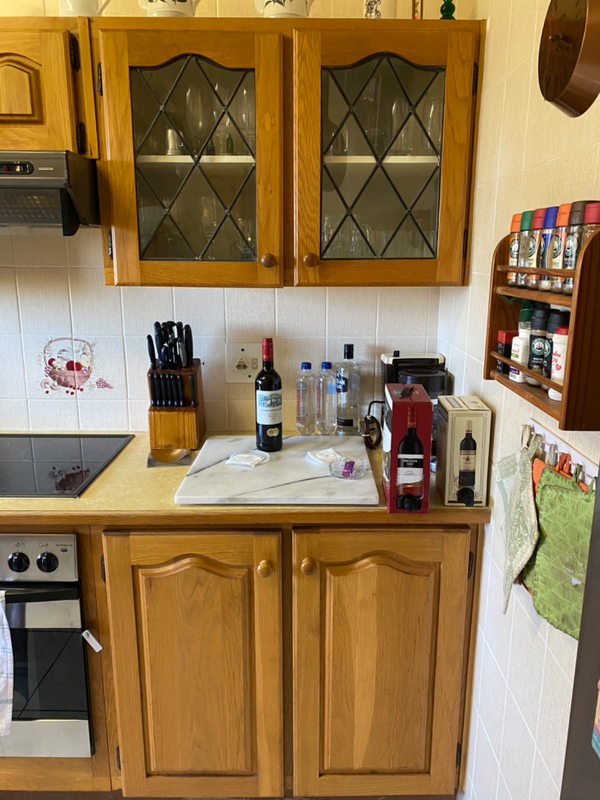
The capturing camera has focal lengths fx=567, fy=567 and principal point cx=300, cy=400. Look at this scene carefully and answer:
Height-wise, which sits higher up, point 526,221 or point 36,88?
point 36,88

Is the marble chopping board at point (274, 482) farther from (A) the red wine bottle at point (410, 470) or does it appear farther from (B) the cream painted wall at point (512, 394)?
(B) the cream painted wall at point (512, 394)

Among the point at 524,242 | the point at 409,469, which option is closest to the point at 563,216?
the point at 524,242

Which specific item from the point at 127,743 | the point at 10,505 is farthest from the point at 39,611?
the point at 127,743

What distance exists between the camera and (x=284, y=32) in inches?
55.0

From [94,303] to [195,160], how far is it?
2.02ft

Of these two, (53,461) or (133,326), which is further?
(133,326)

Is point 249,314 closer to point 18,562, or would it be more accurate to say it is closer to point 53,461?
point 53,461

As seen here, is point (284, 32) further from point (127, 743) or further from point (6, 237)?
point (127, 743)

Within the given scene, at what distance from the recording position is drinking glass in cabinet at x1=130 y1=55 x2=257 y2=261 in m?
1.43

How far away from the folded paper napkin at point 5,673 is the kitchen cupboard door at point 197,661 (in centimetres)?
25

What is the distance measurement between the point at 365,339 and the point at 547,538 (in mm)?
1007

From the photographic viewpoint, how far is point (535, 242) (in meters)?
0.89

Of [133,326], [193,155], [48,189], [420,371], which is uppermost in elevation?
[193,155]

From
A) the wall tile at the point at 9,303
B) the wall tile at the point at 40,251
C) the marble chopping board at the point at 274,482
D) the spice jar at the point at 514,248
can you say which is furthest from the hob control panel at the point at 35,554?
the spice jar at the point at 514,248
